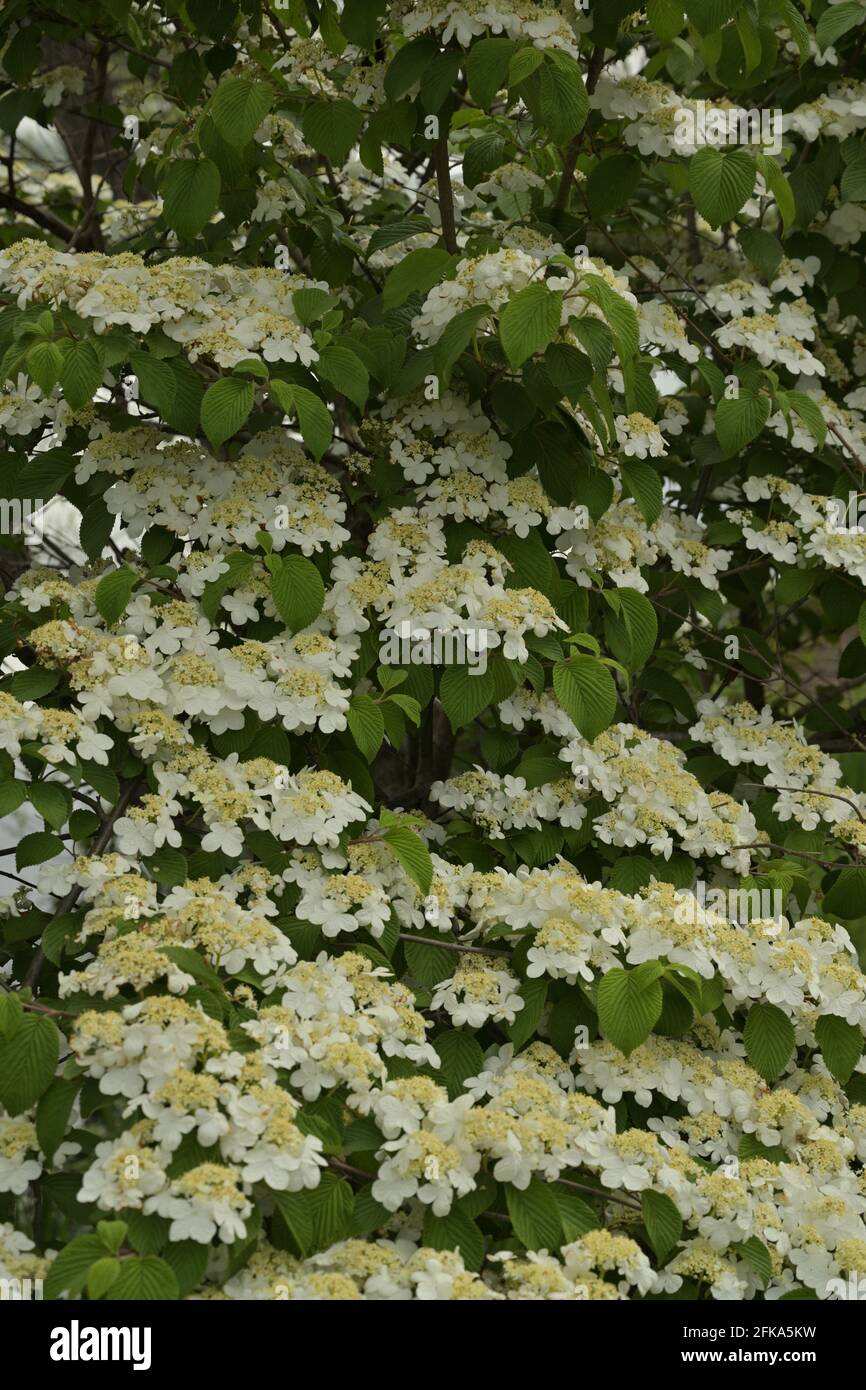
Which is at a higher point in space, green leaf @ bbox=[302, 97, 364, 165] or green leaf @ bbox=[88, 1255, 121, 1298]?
green leaf @ bbox=[302, 97, 364, 165]

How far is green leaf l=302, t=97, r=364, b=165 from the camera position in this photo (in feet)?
9.56

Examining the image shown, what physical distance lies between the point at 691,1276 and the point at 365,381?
1678 mm

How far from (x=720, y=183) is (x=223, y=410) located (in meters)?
1.15

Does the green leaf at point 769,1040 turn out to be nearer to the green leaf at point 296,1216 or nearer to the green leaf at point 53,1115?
the green leaf at point 296,1216

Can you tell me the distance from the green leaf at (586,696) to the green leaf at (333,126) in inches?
48.1

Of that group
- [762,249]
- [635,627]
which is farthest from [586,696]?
[762,249]

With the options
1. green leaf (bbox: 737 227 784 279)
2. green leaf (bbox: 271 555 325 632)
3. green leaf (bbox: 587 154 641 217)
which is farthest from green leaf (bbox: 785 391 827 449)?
green leaf (bbox: 271 555 325 632)

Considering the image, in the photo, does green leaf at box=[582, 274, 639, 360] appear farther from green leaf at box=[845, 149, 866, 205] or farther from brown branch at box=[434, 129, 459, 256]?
green leaf at box=[845, 149, 866, 205]

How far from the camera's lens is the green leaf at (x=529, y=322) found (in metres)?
2.39

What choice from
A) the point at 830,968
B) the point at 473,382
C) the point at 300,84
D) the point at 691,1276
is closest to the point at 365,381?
the point at 473,382

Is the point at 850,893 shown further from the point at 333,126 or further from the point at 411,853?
the point at 333,126

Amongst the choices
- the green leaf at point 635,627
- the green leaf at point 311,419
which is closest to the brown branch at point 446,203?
the green leaf at point 311,419

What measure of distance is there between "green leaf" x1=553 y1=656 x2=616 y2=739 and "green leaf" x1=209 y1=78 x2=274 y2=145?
47.8 inches

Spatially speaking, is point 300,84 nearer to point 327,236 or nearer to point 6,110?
point 327,236
